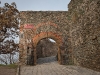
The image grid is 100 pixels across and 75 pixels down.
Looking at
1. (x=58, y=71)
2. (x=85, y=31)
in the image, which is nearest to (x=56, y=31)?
(x=85, y=31)

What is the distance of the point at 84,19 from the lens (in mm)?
8391

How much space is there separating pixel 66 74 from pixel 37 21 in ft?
18.4

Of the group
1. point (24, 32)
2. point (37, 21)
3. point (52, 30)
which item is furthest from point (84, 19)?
point (24, 32)

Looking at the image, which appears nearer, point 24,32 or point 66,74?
point 66,74

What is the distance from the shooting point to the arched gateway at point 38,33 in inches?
426

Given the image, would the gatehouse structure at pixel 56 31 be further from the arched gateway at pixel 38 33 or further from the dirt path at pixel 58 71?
the dirt path at pixel 58 71

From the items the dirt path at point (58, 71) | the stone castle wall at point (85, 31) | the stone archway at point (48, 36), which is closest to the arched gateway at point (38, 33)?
the stone archway at point (48, 36)

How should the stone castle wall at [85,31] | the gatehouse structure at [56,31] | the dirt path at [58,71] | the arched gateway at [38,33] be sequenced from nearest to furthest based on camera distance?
1. the dirt path at [58,71]
2. the stone castle wall at [85,31]
3. the gatehouse structure at [56,31]
4. the arched gateway at [38,33]

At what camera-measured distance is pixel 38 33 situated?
36.0 ft

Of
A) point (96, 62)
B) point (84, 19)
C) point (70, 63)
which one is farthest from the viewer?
point (70, 63)

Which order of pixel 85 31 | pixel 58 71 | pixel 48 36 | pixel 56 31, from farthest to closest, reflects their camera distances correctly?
pixel 56 31
pixel 48 36
pixel 85 31
pixel 58 71

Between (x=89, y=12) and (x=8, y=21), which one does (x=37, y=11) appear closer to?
(x=8, y=21)

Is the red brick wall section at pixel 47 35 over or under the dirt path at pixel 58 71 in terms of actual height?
over

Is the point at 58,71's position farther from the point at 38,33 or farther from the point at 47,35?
the point at 38,33
